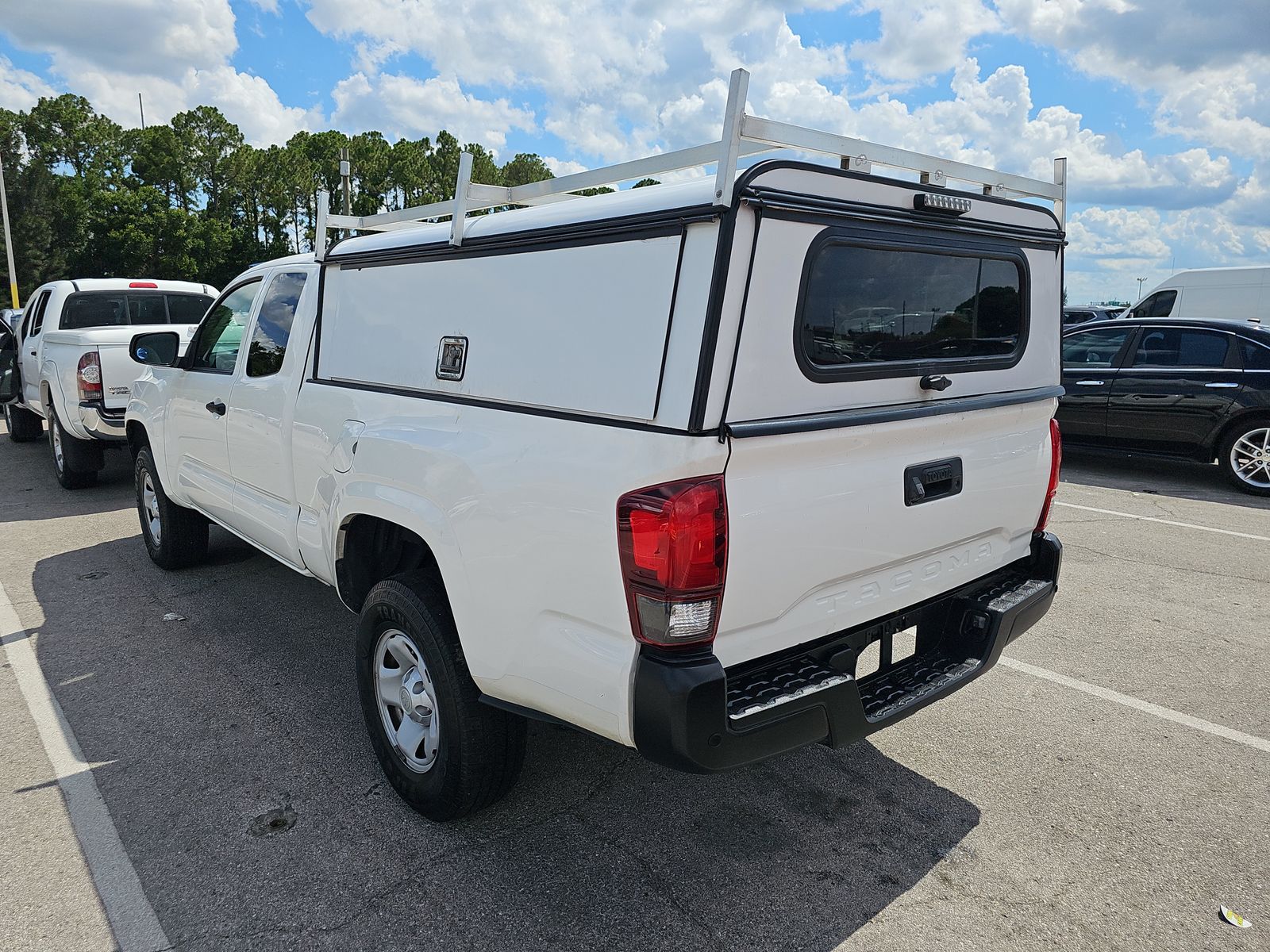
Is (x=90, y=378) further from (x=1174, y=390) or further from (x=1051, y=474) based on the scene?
(x=1174, y=390)

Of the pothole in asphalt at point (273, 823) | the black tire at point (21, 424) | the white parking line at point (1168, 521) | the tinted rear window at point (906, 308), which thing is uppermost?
the tinted rear window at point (906, 308)

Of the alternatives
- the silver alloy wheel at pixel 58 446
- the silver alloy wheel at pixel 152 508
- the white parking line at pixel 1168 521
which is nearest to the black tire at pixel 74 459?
the silver alloy wheel at pixel 58 446

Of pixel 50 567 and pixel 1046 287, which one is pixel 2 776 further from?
pixel 1046 287

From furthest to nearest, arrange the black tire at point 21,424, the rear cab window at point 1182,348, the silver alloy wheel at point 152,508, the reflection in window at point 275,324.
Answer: the black tire at point 21,424, the rear cab window at point 1182,348, the silver alloy wheel at point 152,508, the reflection in window at point 275,324

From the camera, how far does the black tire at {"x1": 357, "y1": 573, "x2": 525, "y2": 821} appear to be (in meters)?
2.80

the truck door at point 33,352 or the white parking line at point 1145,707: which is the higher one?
the truck door at point 33,352

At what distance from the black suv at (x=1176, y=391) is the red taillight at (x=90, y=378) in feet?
29.2

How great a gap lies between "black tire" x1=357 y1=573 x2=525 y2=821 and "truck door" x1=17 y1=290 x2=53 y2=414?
27.4 feet

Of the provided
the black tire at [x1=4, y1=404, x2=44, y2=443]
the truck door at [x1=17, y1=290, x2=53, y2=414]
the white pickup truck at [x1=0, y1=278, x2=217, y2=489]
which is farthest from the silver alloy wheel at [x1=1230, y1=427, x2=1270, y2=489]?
the black tire at [x1=4, y1=404, x2=44, y2=443]

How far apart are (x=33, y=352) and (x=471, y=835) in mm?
9425

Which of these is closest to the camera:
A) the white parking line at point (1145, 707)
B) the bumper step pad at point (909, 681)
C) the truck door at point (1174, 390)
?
the bumper step pad at point (909, 681)

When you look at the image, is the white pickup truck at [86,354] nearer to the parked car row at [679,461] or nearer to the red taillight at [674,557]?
the parked car row at [679,461]

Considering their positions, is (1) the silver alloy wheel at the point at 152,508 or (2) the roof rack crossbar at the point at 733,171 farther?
(1) the silver alloy wheel at the point at 152,508

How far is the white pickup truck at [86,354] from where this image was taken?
7512mm
